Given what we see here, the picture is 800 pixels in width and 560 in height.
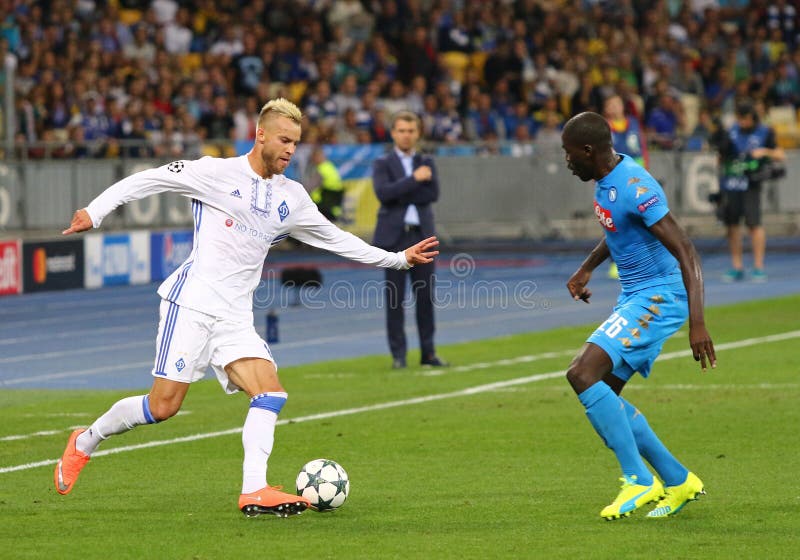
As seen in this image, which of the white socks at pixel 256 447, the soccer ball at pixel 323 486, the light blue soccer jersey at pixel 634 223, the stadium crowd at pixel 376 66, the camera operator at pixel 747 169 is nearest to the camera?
the light blue soccer jersey at pixel 634 223

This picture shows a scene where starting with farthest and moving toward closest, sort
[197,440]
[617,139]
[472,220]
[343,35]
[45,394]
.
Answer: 1. [343,35]
2. [472,220]
3. [617,139]
4. [45,394]
5. [197,440]

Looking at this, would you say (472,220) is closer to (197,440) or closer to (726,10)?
(726,10)

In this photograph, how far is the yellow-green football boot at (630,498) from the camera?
7.75 m

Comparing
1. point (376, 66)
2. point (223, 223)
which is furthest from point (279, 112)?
point (376, 66)

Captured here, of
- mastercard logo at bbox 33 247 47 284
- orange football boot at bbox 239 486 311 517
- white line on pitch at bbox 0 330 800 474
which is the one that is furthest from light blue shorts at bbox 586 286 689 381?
mastercard logo at bbox 33 247 47 284

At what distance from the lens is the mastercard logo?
A: 19.9 m

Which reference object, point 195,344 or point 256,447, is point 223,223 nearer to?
point 195,344

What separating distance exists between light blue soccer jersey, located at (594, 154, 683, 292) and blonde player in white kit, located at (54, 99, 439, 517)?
1647 mm

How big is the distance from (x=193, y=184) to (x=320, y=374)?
257 inches

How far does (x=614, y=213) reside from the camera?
7984mm

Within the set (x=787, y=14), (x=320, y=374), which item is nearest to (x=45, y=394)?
(x=320, y=374)

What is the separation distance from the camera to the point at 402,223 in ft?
48.1

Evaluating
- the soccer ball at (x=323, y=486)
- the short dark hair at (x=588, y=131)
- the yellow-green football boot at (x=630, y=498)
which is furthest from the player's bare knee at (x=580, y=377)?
the soccer ball at (x=323, y=486)

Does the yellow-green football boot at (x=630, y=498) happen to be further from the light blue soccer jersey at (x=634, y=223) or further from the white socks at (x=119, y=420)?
the white socks at (x=119, y=420)
